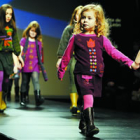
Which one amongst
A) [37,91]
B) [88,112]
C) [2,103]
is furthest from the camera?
[37,91]

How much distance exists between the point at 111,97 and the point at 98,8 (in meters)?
4.38

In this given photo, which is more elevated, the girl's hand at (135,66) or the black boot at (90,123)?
the girl's hand at (135,66)

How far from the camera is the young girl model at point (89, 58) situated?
302 cm

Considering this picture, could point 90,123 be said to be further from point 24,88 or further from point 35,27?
point 35,27

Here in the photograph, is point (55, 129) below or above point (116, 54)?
below

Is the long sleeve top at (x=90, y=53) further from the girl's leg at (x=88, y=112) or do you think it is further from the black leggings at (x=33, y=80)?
the black leggings at (x=33, y=80)

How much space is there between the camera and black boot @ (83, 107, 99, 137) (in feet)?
9.33

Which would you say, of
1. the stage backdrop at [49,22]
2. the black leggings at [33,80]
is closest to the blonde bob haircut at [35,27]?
the black leggings at [33,80]

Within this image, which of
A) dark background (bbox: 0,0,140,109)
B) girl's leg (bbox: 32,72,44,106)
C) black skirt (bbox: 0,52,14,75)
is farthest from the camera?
dark background (bbox: 0,0,140,109)

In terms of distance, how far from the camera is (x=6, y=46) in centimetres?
451

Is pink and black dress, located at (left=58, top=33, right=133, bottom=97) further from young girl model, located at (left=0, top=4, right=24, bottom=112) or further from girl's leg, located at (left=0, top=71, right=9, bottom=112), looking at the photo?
girl's leg, located at (left=0, top=71, right=9, bottom=112)

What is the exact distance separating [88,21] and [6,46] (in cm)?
159

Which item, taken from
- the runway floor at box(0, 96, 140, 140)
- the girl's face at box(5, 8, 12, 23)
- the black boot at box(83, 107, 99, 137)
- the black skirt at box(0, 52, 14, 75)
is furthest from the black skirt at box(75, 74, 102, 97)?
the girl's face at box(5, 8, 12, 23)

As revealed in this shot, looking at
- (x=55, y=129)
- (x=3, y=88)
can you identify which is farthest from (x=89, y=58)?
(x=3, y=88)
